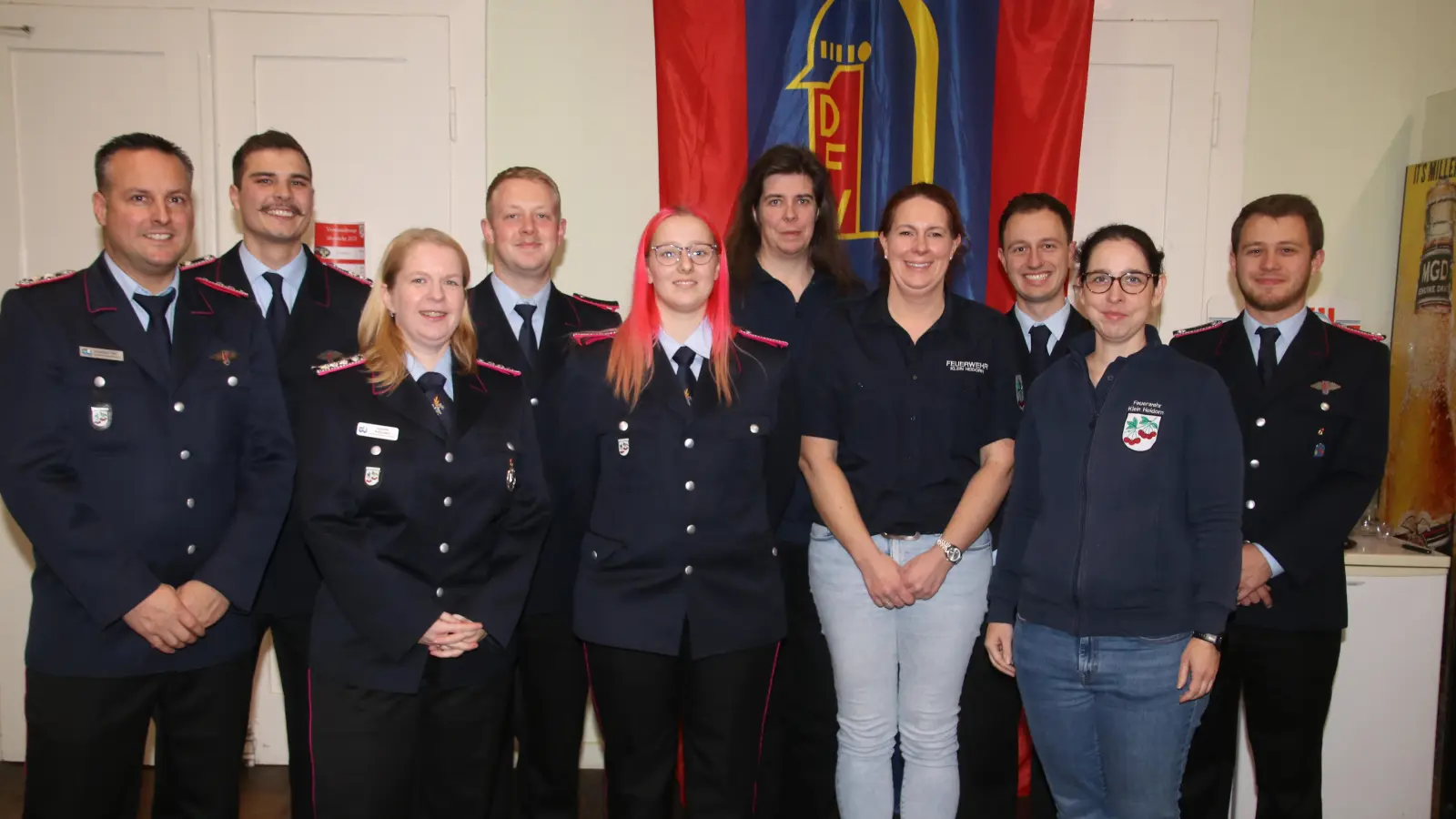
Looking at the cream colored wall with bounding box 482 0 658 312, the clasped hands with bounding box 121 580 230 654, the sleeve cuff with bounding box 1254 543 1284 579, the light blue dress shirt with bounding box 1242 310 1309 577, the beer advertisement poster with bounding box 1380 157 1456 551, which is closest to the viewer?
the clasped hands with bounding box 121 580 230 654

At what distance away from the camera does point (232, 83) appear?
143 inches

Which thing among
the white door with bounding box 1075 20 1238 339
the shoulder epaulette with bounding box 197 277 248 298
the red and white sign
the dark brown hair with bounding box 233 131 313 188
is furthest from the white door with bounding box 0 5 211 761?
the white door with bounding box 1075 20 1238 339

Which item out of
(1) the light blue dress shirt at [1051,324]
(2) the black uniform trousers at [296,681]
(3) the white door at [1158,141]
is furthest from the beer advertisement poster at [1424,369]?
(2) the black uniform trousers at [296,681]

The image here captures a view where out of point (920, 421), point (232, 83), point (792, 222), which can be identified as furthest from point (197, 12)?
point (920, 421)

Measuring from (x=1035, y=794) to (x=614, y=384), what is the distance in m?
1.89

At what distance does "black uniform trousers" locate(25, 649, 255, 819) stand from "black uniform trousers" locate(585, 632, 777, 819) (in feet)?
2.96

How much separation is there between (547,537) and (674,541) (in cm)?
61

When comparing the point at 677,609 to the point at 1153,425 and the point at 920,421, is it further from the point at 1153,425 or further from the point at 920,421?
the point at 1153,425

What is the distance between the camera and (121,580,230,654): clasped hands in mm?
2199

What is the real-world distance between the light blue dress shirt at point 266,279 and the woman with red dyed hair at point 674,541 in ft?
2.99

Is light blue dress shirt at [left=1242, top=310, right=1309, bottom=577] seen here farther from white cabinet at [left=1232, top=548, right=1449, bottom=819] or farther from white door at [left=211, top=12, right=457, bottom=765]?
white door at [left=211, top=12, right=457, bottom=765]

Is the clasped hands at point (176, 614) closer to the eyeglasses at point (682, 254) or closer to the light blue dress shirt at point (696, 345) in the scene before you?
the light blue dress shirt at point (696, 345)

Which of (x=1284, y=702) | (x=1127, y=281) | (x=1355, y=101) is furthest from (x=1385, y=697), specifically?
(x=1355, y=101)

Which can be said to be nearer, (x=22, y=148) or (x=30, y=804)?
(x=30, y=804)
